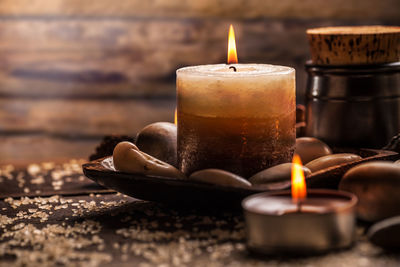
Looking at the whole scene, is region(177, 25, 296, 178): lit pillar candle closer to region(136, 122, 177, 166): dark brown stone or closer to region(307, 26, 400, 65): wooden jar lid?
region(136, 122, 177, 166): dark brown stone

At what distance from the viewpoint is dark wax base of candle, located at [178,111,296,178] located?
83 centimetres

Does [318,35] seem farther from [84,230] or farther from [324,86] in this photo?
[84,230]

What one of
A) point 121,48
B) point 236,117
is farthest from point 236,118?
point 121,48

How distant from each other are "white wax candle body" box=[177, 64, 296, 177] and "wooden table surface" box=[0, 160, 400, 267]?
7 centimetres

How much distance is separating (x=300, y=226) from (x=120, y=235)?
0.23 m

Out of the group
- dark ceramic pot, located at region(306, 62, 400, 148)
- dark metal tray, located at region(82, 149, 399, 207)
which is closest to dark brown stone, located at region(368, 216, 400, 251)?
dark metal tray, located at region(82, 149, 399, 207)

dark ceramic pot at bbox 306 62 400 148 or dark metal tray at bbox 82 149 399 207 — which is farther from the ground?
dark ceramic pot at bbox 306 62 400 148

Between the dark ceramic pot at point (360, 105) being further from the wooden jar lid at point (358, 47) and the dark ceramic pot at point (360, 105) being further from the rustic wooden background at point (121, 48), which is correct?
the rustic wooden background at point (121, 48)

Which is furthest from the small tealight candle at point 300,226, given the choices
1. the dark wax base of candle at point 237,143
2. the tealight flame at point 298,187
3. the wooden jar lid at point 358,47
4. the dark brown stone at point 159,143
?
the wooden jar lid at point 358,47

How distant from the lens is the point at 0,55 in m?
2.05

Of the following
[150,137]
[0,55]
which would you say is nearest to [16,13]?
[0,55]

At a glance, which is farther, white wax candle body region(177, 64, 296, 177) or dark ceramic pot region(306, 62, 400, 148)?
dark ceramic pot region(306, 62, 400, 148)

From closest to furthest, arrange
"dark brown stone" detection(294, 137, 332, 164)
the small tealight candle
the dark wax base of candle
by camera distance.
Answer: the small tealight candle
the dark wax base of candle
"dark brown stone" detection(294, 137, 332, 164)

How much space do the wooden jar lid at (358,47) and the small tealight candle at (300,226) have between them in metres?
0.40
